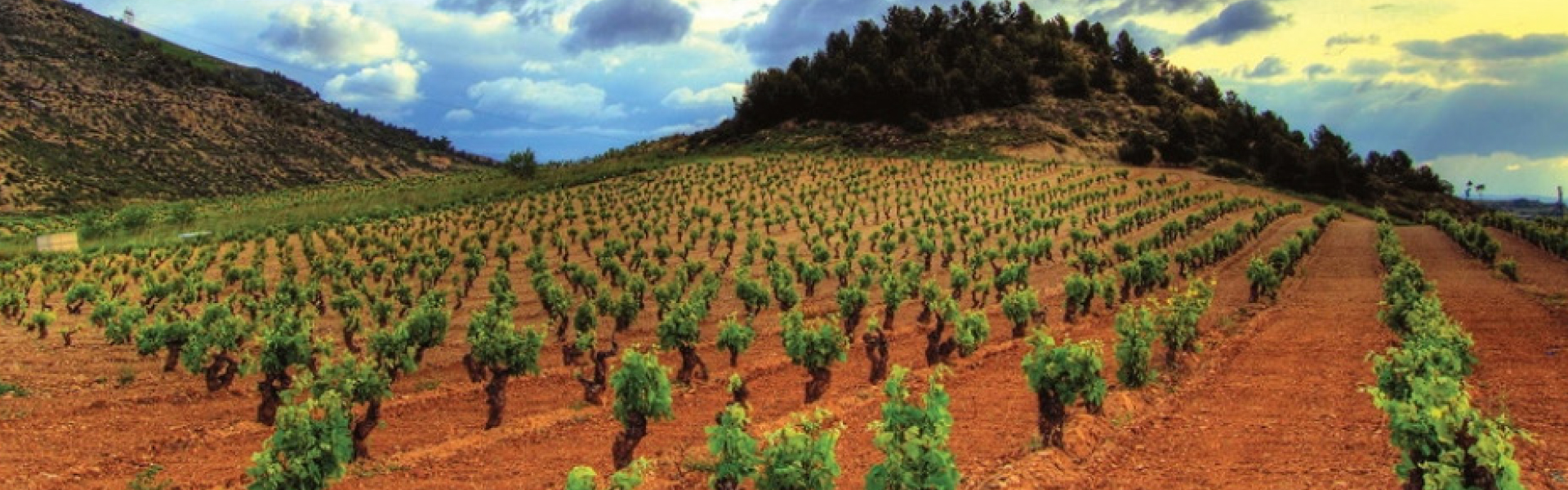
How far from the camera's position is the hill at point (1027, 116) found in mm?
89812

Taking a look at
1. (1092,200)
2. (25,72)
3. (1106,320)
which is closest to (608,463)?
(1106,320)

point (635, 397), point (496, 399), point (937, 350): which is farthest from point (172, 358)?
point (937, 350)

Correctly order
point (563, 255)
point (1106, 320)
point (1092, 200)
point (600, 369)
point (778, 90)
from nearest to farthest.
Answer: point (600, 369), point (1106, 320), point (563, 255), point (1092, 200), point (778, 90)

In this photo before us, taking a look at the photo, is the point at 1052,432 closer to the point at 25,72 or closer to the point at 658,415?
the point at 658,415

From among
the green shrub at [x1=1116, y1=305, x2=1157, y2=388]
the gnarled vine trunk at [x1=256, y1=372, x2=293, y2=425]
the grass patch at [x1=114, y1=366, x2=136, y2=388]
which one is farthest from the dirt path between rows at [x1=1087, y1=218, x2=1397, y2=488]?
the grass patch at [x1=114, y1=366, x2=136, y2=388]

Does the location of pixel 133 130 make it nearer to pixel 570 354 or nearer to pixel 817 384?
pixel 570 354

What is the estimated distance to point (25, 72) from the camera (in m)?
116

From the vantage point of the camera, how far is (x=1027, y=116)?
102m

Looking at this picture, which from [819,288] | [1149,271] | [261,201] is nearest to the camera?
[1149,271]

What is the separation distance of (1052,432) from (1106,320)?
45.7 ft

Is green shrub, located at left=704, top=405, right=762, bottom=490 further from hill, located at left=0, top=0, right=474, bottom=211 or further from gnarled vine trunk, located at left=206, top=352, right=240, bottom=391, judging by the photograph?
hill, located at left=0, top=0, right=474, bottom=211

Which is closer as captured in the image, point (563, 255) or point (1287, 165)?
point (563, 255)

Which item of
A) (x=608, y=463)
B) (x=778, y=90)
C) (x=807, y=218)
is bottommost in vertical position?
(x=608, y=463)

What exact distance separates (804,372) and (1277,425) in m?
10.1
